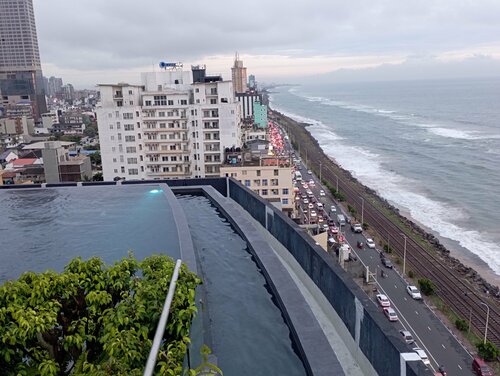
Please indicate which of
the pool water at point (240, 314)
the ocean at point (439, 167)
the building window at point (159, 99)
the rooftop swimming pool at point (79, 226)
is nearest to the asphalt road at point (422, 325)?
the ocean at point (439, 167)

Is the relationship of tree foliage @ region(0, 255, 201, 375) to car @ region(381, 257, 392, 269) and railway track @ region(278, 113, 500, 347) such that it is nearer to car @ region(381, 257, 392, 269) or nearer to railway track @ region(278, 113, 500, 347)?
railway track @ region(278, 113, 500, 347)

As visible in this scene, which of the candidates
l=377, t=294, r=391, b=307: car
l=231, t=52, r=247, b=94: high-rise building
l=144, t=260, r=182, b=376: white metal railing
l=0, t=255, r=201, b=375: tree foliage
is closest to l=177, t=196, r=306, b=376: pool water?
l=0, t=255, r=201, b=375: tree foliage

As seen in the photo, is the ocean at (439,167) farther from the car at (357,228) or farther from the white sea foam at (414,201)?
the car at (357,228)

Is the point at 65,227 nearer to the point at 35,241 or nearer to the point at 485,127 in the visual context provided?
the point at 35,241

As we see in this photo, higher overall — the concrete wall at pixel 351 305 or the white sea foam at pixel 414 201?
the concrete wall at pixel 351 305

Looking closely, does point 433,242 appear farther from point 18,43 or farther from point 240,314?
point 18,43

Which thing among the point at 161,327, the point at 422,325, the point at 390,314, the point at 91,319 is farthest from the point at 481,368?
the point at 161,327

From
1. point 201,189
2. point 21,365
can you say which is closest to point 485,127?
point 201,189
